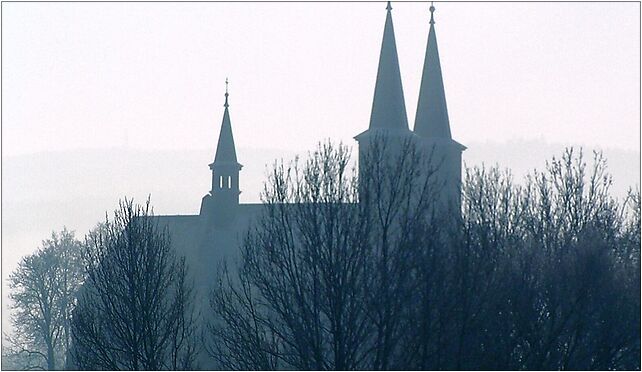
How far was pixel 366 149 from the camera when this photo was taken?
50250 mm

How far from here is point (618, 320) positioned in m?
29.3

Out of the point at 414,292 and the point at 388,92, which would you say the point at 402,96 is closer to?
the point at 388,92

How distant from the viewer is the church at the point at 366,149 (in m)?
51.0

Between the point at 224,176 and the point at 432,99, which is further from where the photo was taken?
the point at 224,176

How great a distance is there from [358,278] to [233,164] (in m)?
36.3

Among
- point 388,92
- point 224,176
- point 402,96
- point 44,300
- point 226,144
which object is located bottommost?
point 44,300

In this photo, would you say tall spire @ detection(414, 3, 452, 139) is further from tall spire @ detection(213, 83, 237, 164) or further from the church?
tall spire @ detection(213, 83, 237, 164)

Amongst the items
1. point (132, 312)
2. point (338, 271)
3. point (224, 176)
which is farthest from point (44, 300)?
point (338, 271)

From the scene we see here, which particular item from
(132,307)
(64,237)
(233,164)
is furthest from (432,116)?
(64,237)

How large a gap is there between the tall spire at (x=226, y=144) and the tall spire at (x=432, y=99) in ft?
46.2

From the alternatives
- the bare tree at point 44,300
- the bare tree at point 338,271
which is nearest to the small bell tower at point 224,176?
the bare tree at point 44,300

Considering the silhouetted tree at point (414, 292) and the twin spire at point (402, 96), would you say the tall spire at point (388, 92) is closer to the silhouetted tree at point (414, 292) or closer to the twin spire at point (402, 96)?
the twin spire at point (402, 96)

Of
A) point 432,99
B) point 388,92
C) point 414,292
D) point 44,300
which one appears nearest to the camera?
point 414,292

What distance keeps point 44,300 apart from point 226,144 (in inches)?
654
